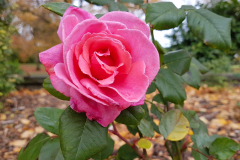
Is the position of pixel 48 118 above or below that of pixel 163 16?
below

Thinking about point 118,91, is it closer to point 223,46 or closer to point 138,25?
point 138,25

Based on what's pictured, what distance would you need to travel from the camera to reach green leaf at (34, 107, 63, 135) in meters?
0.59

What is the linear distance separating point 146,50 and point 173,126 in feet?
1.12

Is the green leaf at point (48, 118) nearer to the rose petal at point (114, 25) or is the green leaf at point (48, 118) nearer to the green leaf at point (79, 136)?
the green leaf at point (79, 136)

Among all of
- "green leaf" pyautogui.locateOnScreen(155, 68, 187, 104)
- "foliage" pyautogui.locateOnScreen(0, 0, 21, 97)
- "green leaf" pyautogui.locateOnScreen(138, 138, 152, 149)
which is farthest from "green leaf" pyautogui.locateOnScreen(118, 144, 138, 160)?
"foliage" pyautogui.locateOnScreen(0, 0, 21, 97)

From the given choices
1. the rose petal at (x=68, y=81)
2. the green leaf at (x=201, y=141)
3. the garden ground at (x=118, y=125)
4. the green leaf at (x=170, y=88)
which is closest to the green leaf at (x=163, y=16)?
the green leaf at (x=170, y=88)

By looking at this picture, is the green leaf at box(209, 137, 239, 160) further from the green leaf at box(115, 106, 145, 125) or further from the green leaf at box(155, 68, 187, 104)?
the green leaf at box(115, 106, 145, 125)

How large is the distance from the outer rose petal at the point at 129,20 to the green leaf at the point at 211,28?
0.17 m

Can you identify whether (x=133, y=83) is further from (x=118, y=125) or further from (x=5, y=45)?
(x=5, y=45)

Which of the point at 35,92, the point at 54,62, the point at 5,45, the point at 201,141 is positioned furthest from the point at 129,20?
the point at 35,92

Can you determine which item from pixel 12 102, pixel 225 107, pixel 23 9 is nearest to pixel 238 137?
pixel 225 107

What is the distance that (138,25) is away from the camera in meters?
0.37

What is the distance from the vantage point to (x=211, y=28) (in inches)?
17.7

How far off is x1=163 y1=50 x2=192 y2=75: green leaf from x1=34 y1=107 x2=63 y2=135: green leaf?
0.43 m
